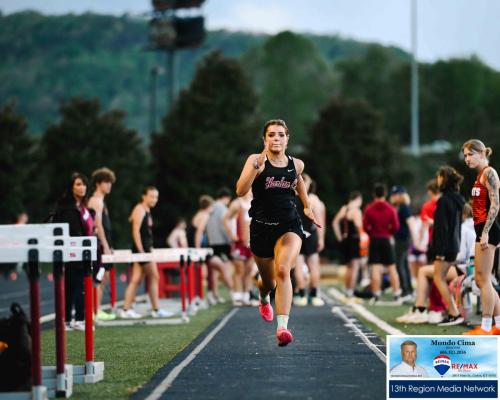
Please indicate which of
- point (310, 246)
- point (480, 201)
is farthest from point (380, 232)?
point (480, 201)

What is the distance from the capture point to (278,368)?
10.5m

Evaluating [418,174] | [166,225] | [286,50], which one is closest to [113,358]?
[166,225]

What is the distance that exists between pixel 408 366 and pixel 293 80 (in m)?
106

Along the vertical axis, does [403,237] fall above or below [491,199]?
below

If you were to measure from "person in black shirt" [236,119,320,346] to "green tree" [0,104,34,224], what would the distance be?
54.7 m

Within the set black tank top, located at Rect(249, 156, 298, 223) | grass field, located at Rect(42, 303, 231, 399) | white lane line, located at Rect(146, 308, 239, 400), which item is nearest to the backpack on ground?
grass field, located at Rect(42, 303, 231, 399)

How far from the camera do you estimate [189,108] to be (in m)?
78.1

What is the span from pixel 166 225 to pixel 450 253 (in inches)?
2338

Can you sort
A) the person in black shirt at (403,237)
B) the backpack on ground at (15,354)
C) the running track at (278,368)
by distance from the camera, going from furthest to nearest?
the person in black shirt at (403,237), the running track at (278,368), the backpack on ground at (15,354)

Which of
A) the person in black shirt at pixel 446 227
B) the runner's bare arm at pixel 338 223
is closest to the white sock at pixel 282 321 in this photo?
the person in black shirt at pixel 446 227

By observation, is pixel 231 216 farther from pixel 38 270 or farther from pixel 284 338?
pixel 38 270

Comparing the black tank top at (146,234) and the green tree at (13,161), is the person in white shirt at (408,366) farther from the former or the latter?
the green tree at (13,161)

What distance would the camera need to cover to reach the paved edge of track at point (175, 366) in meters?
8.94

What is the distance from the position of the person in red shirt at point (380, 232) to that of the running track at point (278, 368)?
7.43 meters
